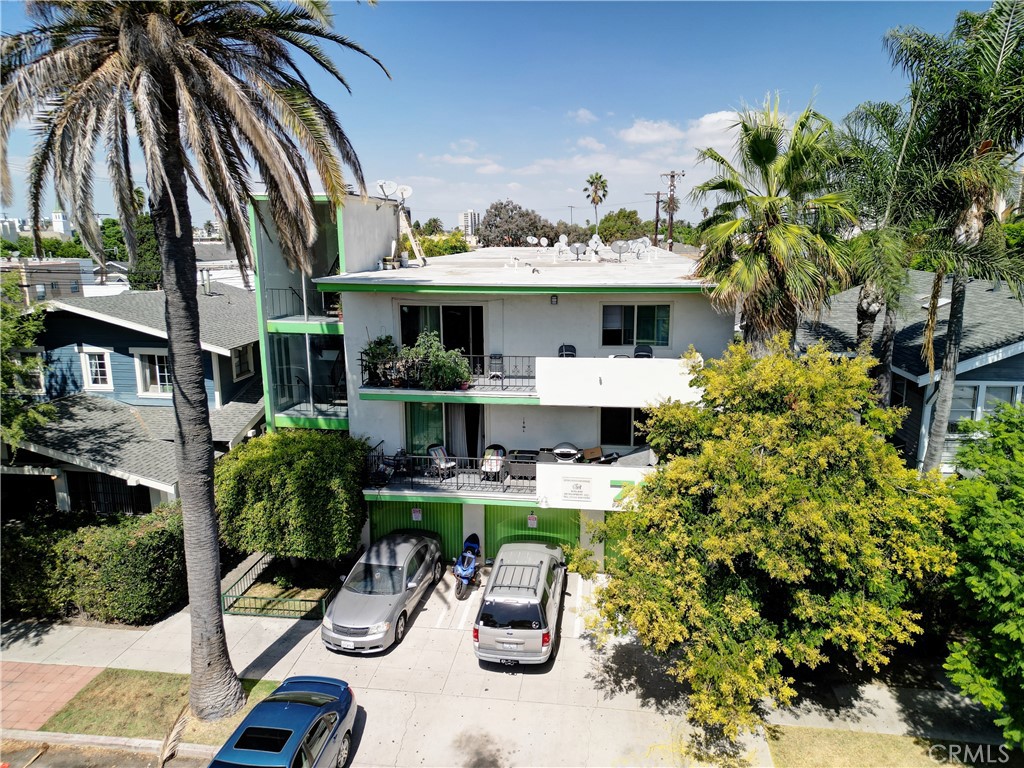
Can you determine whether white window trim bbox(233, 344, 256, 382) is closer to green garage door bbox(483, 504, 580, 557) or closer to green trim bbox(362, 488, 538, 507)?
green trim bbox(362, 488, 538, 507)

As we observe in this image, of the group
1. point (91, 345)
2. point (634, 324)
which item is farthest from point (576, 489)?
point (91, 345)

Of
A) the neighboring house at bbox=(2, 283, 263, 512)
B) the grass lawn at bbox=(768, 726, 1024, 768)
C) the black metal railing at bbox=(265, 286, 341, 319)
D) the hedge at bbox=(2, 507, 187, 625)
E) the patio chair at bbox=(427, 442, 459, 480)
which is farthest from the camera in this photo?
the black metal railing at bbox=(265, 286, 341, 319)

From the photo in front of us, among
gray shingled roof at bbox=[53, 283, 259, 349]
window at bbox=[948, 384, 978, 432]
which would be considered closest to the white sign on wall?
window at bbox=[948, 384, 978, 432]

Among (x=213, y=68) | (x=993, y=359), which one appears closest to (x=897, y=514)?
(x=993, y=359)

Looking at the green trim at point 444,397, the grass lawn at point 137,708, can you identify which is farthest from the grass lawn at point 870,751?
the grass lawn at point 137,708

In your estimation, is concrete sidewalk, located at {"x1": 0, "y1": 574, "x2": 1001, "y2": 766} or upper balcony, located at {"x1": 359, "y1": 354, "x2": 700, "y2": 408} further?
upper balcony, located at {"x1": 359, "y1": 354, "x2": 700, "y2": 408}
